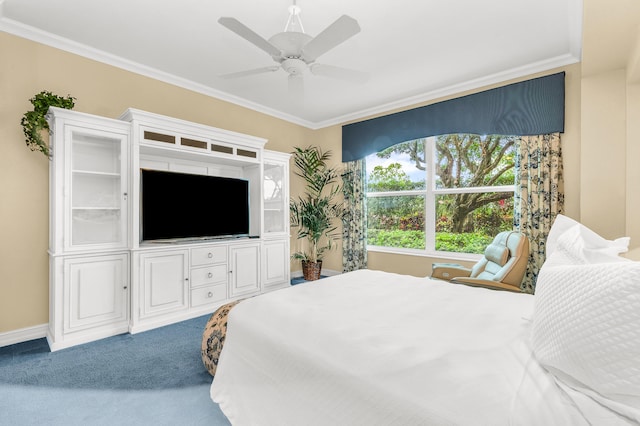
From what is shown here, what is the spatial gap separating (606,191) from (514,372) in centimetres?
260

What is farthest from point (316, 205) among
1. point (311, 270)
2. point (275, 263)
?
point (275, 263)

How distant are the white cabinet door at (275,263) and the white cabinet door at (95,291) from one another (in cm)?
163

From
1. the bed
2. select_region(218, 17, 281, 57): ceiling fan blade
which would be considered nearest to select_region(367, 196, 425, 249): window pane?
the bed

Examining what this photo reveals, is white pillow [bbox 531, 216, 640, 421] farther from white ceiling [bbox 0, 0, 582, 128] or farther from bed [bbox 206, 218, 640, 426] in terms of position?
white ceiling [bbox 0, 0, 582, 128]

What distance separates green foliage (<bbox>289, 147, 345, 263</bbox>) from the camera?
495 cm

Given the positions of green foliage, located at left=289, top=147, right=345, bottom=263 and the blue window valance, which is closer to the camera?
the blue window valance

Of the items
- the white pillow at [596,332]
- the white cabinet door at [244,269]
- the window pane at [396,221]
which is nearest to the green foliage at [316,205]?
the window pane at [396,221]

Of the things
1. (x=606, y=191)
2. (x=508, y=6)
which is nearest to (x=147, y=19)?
(x=508, y=6)

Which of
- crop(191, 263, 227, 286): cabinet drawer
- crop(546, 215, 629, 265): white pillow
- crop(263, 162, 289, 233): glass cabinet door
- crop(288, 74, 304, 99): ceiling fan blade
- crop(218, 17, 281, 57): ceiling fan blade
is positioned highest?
crop(218, 17, 281, 57): ceiling fan blade

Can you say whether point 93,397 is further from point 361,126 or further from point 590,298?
point 361,126

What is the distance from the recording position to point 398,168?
15.3ft

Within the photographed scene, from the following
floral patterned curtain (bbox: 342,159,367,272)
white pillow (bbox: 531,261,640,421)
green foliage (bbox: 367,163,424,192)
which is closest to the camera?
white pillow (bbox: 531,261,640,421)

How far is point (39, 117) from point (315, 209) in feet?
11.1

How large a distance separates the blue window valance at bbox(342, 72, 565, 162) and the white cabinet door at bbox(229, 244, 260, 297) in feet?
7.40
